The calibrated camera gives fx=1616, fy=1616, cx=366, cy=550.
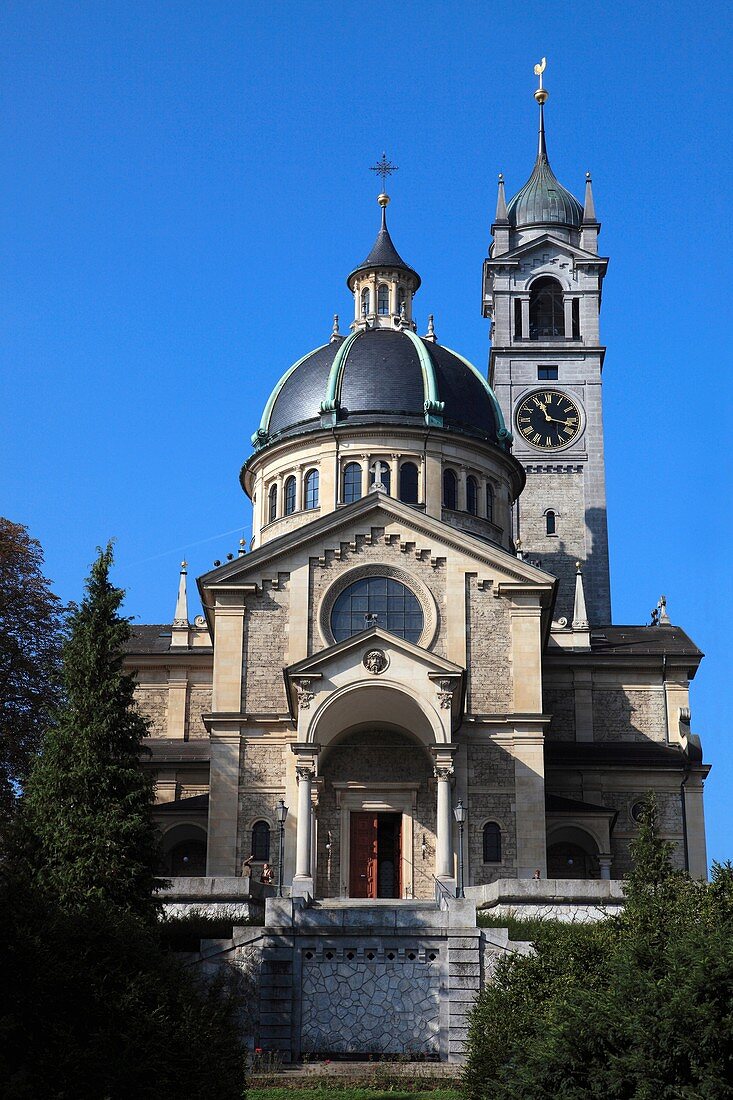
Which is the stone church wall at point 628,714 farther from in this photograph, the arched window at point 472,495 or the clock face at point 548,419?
the clock face at point 548,419

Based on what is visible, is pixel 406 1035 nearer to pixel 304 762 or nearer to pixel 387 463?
pixel 304 762

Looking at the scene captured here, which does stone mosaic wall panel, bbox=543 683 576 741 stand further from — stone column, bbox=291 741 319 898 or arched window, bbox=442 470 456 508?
stone column, bbox=291 741 319 898

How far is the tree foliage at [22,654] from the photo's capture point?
132ft

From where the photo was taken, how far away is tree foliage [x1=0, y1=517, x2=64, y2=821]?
132 ft

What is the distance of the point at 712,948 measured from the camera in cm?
2044

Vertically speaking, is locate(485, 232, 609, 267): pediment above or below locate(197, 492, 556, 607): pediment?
above

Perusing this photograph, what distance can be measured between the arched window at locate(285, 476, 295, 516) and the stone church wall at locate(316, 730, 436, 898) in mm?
11826

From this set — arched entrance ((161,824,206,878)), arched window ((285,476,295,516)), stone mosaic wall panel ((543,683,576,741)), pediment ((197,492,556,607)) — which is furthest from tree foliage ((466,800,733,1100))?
arched window ((285,476,295,516))

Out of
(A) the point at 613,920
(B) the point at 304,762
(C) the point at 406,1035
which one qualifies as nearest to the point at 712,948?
(A) the point at 613,920

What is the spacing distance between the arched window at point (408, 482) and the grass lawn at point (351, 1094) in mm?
26795

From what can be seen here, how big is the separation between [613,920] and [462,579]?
19.3 metres

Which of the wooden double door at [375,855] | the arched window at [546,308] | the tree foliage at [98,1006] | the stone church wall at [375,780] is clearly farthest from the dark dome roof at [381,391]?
the tree foliage at [98,1006]

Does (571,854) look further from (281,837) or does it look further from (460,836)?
(281,837)

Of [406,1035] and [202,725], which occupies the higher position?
[202,725]
